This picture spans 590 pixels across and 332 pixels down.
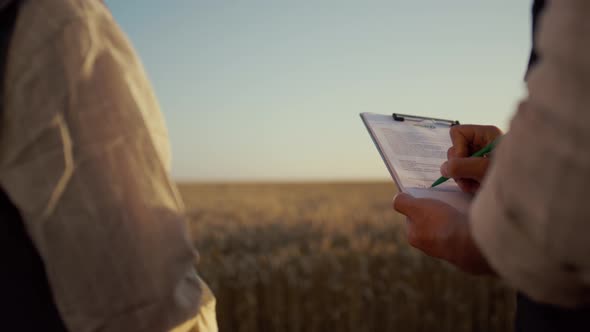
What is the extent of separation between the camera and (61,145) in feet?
2.15

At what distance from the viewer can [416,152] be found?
1.27 meters

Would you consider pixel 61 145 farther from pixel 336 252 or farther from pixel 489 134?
pixel 336 252

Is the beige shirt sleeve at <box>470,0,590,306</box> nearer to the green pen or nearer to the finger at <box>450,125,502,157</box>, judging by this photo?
the green pen

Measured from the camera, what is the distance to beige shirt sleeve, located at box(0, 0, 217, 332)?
0.66 meters

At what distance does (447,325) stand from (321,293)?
3.43 feet

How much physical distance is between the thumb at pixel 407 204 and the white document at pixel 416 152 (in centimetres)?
Answer: 5

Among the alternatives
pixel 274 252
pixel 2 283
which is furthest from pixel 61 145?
pixel 274 252

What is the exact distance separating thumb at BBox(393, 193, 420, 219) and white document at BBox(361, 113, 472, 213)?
0.05 meters

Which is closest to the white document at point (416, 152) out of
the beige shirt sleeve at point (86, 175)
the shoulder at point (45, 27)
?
the beige shirt sleeve at point (86, 175)

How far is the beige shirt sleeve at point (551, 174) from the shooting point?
0.50 meters

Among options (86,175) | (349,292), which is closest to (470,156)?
(86,175)

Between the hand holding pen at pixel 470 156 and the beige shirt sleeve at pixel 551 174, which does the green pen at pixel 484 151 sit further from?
the beige shirt sleeve at pixel 551 174

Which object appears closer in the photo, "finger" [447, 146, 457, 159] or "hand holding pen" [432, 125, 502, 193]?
"hand holding pen" [432, 125, 502, 193]

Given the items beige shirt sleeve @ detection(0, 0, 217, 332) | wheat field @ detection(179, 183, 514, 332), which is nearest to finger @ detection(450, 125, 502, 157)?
beige shirt sleeve @ detection(0, 0, 217, 332)
